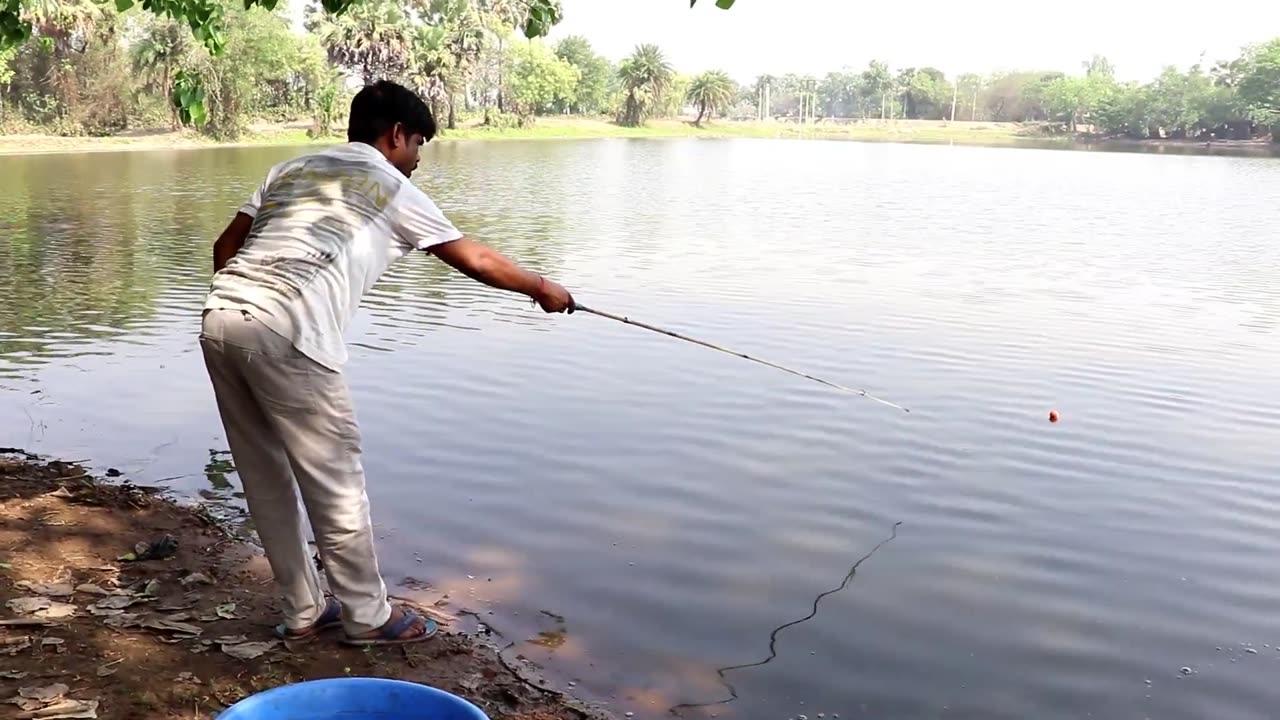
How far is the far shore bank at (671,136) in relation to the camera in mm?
42844

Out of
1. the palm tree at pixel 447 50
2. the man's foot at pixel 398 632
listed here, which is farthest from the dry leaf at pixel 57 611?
the palm tree at pixel 447 50

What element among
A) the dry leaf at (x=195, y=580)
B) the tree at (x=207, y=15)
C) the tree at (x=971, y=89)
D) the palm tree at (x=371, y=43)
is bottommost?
the dry leaf at (x=195, y=580)

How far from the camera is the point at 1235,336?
35.5 feet

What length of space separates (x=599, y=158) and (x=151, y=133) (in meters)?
19.5

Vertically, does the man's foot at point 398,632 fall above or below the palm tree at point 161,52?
below

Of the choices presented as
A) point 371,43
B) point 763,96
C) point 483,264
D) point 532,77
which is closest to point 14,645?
point 483,264

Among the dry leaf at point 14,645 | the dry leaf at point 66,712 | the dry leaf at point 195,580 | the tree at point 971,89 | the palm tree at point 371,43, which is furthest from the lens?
the tree at point 971,89

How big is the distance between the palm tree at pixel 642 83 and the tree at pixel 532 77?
13072mm

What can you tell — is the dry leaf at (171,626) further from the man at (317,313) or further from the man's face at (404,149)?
the man's face at (404,149)

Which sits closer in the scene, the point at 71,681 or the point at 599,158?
the point at 71,681

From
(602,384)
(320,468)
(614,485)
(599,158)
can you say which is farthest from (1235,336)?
(599,158)

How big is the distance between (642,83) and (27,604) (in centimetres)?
9619

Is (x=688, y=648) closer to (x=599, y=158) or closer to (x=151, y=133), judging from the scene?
(x=599, y=158)

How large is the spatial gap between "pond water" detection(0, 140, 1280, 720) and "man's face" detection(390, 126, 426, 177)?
1819 mm
